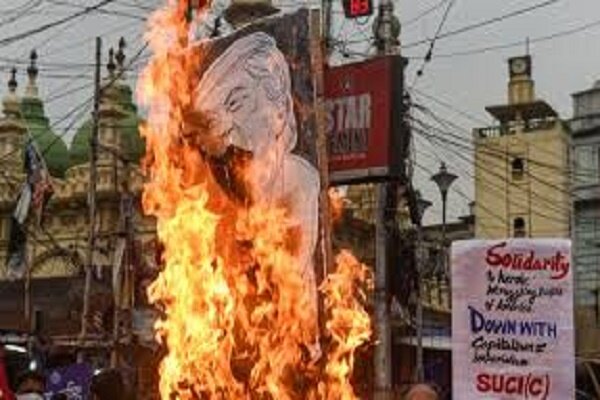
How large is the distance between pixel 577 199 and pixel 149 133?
3419cm

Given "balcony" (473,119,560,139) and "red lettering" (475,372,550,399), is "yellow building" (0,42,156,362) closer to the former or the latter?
"balcony" (473,119,560,139)

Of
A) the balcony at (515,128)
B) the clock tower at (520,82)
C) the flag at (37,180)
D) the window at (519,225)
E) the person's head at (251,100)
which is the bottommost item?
the person's head at (251,100)

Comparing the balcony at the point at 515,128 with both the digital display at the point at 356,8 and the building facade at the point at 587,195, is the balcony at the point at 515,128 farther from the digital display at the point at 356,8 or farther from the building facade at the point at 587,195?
the digital display at the point at 356,8

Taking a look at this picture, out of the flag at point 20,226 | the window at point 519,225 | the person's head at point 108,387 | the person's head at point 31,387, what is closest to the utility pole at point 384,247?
the person's head at point 31,387

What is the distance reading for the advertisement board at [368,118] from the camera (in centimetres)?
1376

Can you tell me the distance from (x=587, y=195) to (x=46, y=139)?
18.1 meters

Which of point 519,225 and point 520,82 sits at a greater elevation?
point 520,82

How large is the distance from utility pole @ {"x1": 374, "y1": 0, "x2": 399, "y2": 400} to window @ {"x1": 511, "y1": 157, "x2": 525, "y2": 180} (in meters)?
27.2

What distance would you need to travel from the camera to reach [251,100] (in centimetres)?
1014

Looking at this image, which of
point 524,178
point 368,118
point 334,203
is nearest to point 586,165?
point 524,178

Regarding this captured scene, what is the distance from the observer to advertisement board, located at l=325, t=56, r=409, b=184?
13.8 meters

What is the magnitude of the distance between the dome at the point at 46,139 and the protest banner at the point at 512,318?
33.6 meters

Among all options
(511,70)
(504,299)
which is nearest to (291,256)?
(504,299)

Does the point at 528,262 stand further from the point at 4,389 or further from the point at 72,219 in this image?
the point at 72,219
